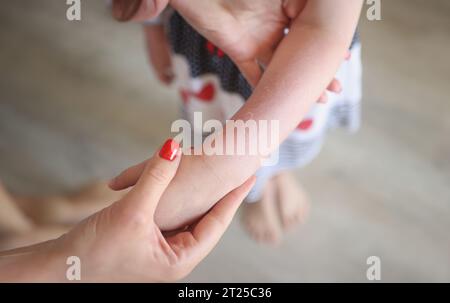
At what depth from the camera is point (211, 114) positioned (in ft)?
2.58

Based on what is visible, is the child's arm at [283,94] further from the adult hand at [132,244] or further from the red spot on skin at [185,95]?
the red spot on skin at [185,95]

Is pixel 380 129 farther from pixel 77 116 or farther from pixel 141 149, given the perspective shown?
pixel 77 116

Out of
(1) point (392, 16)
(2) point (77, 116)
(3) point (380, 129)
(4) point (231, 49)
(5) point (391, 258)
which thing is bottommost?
(5) point (391, 258)

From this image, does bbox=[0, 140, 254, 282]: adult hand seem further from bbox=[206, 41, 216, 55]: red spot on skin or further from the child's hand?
the child's hand

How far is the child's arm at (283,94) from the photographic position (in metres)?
0.56

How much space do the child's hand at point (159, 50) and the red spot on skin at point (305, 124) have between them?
264 mm

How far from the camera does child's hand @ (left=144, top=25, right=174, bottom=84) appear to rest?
822 millimetres

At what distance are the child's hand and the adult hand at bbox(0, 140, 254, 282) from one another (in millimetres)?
356

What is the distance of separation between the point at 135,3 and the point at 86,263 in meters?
0.32

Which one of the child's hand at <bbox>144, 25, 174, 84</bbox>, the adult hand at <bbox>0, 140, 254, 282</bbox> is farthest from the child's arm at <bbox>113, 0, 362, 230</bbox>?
the child's hand at <bbox>144, 25, 174, 84</bbox>

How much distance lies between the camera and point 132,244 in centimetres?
49

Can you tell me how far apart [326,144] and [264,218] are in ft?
0.68
